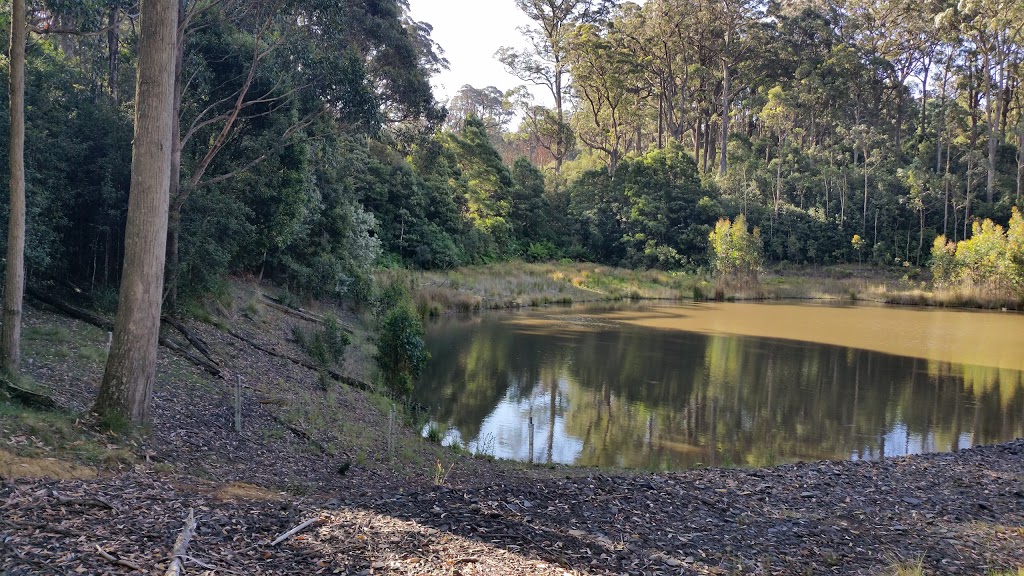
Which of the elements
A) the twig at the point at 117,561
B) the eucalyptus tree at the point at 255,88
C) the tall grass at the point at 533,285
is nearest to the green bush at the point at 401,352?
the eucalyptus tree at the point at 255,88

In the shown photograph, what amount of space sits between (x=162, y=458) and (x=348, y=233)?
16.7 metres

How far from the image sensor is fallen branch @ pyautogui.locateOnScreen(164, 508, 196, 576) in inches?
164

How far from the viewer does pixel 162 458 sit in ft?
24.1

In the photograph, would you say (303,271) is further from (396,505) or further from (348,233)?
(396,505)

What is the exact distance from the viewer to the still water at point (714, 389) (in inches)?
535

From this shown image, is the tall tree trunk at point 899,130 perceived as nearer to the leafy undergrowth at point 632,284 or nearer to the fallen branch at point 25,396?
the leafy undergrowth at point 632,284

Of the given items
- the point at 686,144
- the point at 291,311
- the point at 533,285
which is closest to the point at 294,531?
the point at 291,311

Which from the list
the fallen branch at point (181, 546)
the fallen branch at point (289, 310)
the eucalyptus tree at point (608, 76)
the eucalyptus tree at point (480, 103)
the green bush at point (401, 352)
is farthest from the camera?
the eucalyptus tree at point (480, 103)

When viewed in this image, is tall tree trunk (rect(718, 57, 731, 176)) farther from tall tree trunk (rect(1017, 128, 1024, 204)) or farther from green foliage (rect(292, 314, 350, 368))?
green foliage (rect(292, 314, 350, 368))

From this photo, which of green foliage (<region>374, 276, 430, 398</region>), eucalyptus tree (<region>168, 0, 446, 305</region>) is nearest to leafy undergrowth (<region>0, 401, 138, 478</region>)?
eucalyptus tree (<region>168, 0, 446, 305</region>)

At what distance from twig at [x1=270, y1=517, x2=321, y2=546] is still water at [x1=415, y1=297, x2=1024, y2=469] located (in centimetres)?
687

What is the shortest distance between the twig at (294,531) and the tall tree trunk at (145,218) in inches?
131

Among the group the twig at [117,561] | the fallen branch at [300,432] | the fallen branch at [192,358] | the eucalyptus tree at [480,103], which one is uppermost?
the eucalyptus tree at [480,103]

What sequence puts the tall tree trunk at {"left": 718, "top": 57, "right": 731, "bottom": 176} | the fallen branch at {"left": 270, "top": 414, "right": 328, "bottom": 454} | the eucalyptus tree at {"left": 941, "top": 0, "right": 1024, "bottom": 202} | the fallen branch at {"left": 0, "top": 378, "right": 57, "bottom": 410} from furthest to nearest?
the tall tree trunk at {"left": 718, "top": 57, "right": 731, "bottom": 176} < the eucalyptus tree at {"left": 941, "top": 0, "right": 1024, "bottom": 202} < the fallen branch at {"left": 270, "top": 414, "right": 328, "bottom": 454} < the fallen branch at {"left": 0, "top": 378, "right": 57, "bottom": 410}
